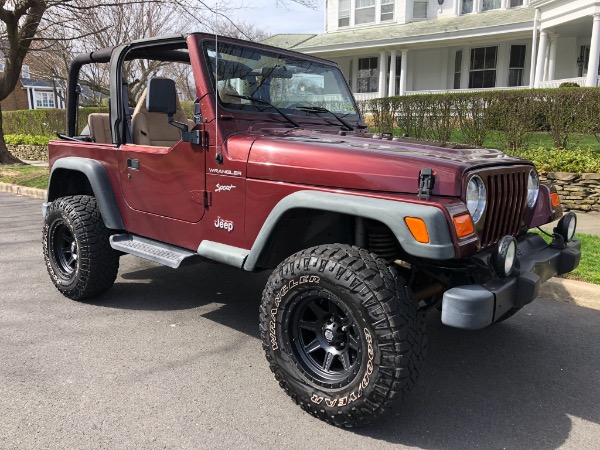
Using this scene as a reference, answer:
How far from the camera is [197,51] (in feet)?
10.8

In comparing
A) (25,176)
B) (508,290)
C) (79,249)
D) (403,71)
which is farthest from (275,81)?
(403,71)

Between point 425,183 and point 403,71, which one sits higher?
point 403,71

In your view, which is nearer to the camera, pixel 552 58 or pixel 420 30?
pixel 552 58

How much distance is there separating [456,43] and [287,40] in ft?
28.3

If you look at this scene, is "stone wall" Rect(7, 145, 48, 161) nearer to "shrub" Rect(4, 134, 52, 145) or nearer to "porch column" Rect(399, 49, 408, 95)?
→ "shrub" Rect(4, 134, 52, 145)

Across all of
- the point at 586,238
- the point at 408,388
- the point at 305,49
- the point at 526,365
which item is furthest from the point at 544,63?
the point at 408,388

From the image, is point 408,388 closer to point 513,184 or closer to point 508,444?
point 508,444

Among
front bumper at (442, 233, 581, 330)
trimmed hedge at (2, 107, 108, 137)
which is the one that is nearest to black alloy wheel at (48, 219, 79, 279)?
front bumper at (442, 233, 581, 330)

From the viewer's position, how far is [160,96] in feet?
10.5

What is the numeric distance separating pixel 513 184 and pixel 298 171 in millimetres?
1213

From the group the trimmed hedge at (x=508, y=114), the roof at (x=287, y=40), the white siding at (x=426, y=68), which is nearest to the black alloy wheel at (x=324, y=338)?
the trimmed hedge at (x=508, y=114)

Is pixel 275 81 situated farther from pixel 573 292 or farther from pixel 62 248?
pixel 573 292

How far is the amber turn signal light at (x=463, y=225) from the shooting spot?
2.32 metres

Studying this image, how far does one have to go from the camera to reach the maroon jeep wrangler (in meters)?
2.39
